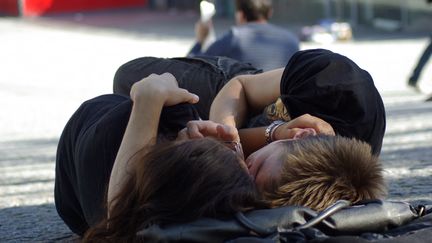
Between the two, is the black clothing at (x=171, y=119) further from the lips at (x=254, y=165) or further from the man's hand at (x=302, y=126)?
the lips at (x=254, y=165)

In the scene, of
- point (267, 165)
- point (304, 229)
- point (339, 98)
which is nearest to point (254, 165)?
point (267, 165)

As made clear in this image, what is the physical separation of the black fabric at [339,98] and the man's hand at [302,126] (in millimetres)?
113

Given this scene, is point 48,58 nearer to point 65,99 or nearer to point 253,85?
point 65,99

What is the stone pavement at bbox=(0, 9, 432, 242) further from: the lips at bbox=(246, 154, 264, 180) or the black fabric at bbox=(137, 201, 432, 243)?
the black fabric at bbox=(137, 201, 432, 243)

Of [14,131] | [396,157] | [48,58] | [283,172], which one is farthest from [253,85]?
[48,58]

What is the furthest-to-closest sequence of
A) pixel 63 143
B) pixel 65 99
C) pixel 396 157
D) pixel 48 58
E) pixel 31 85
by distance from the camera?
pixel 48 58 < pixel 31 85 < pixel 65 99 < pixel 396 157 < pixel 63 143

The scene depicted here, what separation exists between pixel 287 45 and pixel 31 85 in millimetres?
7553

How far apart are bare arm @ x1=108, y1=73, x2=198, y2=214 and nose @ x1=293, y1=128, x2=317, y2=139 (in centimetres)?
37

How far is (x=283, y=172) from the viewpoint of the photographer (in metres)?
2.71

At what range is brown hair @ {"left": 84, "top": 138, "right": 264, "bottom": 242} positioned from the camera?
8.16 feet

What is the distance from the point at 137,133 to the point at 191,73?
1.38 metres

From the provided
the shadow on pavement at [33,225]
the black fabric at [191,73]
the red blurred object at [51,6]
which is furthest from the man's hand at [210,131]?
the red blurred object at [51,6]

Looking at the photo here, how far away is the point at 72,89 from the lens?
13398 millimetres

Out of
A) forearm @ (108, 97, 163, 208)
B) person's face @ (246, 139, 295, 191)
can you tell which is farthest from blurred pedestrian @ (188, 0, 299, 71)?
person's face @ (246, 139, 295, 191)
